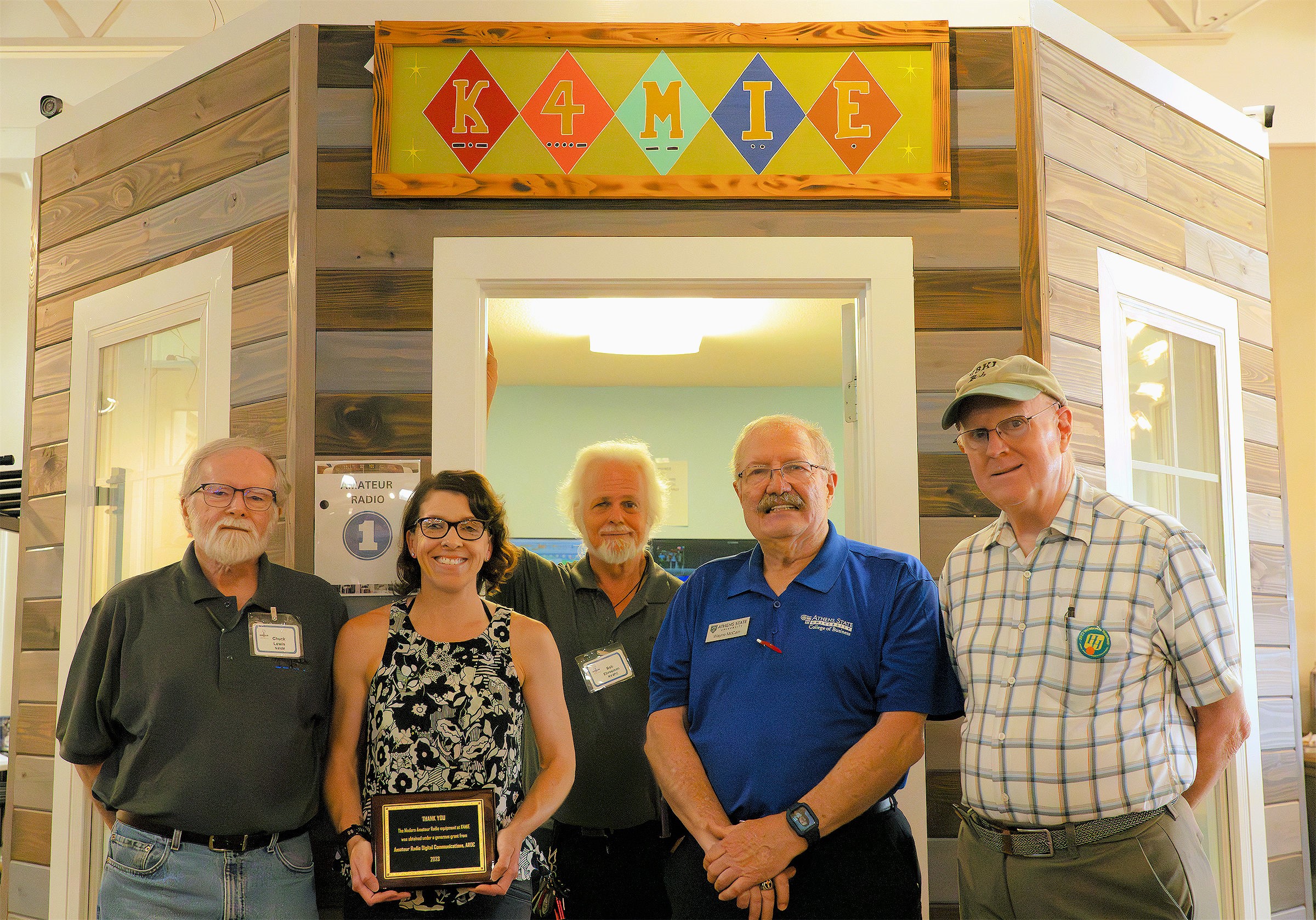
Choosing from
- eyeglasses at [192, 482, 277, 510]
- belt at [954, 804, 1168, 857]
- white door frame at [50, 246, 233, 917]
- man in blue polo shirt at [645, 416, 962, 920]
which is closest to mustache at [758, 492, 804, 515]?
man in blue polo shirt at [645, 416, 962, 920]

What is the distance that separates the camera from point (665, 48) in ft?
9.07

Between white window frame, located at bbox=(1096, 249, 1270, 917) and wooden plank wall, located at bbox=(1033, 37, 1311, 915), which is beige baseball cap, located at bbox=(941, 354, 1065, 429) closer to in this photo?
wooden plank wall, located at bbox=(1033, 37, 1311, 915)

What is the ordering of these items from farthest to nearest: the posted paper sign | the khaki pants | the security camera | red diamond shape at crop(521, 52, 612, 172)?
the security camera
red diamond shape at crop(521, 52, 612, 172)
the posted paper sign
the khaki pants

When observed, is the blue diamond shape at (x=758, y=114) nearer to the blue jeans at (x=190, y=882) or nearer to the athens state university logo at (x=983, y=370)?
the athens state university logo at (x=983, y=370)

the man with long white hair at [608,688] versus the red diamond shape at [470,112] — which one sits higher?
the red diamond shape at [470,112]

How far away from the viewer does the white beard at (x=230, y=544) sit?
2.16 m

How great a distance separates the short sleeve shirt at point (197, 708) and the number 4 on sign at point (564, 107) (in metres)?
1.42

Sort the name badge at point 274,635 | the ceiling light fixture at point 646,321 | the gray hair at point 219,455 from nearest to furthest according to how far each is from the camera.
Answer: the name badge at point 274,635 < the gray hair at point 219,455 < the ceiling light fixture at point 646,321

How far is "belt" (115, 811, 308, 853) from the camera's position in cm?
200

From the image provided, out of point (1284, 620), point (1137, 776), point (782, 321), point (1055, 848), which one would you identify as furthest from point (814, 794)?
point (782, 321)

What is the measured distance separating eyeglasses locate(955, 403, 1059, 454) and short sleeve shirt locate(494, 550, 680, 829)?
2.94ft

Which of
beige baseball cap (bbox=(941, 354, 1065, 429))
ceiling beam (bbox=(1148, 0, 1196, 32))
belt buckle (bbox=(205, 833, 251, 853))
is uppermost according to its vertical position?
ceiling beam (bbox=(1148, 0, 1196, 32))

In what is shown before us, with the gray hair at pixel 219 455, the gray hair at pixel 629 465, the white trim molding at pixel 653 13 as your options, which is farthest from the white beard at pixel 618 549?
the white trim molding at pixel 653 13

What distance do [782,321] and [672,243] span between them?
3.17 metres
